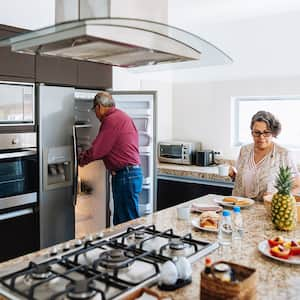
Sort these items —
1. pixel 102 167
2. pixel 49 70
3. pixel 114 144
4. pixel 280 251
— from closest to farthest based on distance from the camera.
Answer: pixel 280 251 < pixel 49 70 < pixel 114 144 < pixel 102 167

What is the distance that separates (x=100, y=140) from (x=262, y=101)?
2062mm

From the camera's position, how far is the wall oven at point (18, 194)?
3.01m

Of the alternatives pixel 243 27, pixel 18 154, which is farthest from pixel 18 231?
pixel 243 27

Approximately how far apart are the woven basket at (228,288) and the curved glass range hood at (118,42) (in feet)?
2.93

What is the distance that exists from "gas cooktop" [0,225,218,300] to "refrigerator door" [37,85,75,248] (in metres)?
1.65

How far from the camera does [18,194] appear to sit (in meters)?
3.12

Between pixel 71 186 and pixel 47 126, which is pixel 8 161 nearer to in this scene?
pixel 47 126

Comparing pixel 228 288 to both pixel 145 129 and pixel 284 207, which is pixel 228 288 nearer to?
pixel 284 207

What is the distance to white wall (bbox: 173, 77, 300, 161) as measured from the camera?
4324 millimetres

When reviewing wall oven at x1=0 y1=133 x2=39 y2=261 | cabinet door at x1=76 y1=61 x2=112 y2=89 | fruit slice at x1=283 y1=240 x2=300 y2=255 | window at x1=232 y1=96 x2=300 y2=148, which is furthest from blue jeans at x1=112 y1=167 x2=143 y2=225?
fruit slice at x1=283 y1=240 x2=300 y2=255

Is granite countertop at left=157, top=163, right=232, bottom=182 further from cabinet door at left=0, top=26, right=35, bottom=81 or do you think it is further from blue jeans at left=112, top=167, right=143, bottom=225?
cabinet door at left=0, top=26, right=35, bottom=81

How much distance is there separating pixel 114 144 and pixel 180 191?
114 centimetres

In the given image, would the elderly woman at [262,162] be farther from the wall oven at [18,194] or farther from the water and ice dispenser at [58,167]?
the wall oven at [18,194]

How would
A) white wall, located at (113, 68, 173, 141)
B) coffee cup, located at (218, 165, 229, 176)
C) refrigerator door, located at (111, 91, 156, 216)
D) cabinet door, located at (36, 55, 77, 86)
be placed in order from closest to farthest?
coffee cup, located at (218, 165, 229, 176)
cabinet door, located at (36, 55, 77, 86)
refrigerator door, located at (111, 91, 156, 216)
white wall, located at (113, 68, 173, 141)
